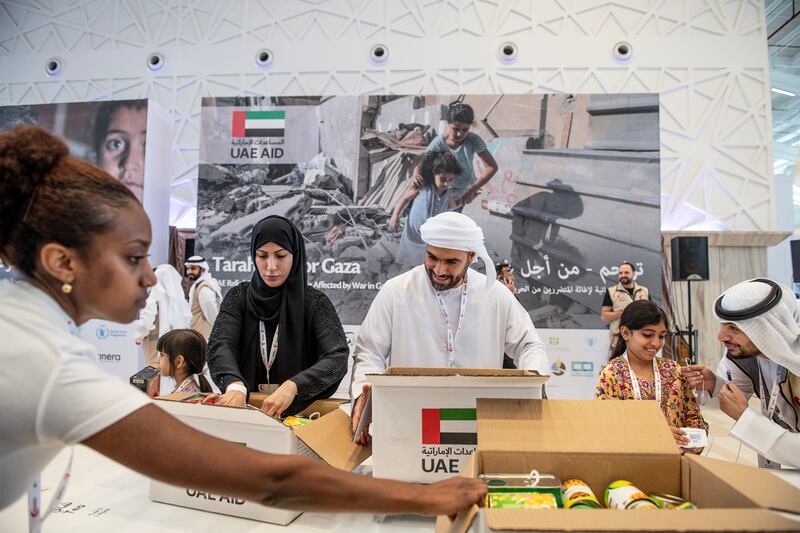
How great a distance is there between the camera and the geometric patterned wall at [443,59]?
6.83 m

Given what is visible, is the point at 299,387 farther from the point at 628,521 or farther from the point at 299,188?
the point at 299,188

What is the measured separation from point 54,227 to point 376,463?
935 millimetres

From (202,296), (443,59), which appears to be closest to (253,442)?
(202,296)

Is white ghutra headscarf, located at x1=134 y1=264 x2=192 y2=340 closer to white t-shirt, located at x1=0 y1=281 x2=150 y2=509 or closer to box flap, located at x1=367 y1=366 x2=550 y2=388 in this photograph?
box flap, located at x1=367 y1=366 x2=550 y2=388

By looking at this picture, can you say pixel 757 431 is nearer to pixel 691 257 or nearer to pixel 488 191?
pixel 691 257

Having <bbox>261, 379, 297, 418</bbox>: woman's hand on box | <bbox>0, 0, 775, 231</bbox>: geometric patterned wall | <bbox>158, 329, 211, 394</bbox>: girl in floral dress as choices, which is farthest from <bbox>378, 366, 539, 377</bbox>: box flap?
<bbox>0, 0, 775, 231</bbox>: geometric patterned wall

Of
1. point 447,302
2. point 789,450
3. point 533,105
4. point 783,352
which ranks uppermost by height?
point 533,105

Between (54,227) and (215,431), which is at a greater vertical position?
(54,227)

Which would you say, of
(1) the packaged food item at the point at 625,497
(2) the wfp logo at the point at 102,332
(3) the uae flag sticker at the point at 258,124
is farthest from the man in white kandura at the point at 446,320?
(2) the wfp logo at the point at 102,332

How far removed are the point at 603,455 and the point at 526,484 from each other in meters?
0.21

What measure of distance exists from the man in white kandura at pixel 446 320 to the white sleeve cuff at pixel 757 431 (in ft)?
2.48

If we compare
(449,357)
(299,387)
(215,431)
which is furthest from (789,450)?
(215,431)

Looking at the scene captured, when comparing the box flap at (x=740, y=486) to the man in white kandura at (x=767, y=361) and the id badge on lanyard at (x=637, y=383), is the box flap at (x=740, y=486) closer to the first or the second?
the man in white kandura at (x=767, y=361)

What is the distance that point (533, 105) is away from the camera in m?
6.14
